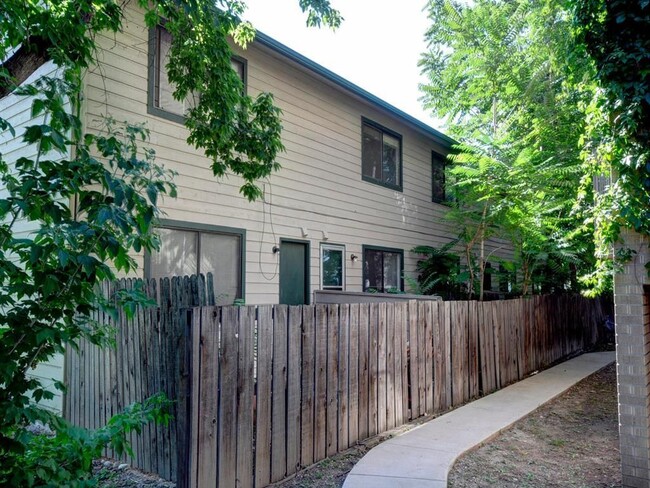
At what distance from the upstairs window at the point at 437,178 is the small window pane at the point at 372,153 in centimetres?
245

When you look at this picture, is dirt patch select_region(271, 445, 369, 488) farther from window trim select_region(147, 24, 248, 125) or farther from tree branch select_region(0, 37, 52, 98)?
window trim select_region(147, 24, 248, 125)

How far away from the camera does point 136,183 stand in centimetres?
306

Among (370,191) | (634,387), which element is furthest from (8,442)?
(370,191)

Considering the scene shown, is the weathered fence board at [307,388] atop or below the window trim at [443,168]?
below

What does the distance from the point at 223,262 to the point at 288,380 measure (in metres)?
3.79

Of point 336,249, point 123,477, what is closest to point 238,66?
point 336,249

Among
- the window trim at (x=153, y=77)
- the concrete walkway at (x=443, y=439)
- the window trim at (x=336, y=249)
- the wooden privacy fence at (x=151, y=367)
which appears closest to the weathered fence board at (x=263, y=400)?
the wooden privacy fence at (x=151, y=367)

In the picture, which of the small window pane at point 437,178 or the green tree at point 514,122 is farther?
the small window pane at point 437,178

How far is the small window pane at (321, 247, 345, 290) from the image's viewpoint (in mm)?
9867

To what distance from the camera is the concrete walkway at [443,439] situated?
13.4 feet

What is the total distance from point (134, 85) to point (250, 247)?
3.04 m

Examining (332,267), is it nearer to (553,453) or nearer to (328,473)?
(553,453)

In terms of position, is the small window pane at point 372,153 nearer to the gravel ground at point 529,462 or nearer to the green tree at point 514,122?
the green tree at point 514,122

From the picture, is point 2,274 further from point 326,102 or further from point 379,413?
point 326,102
